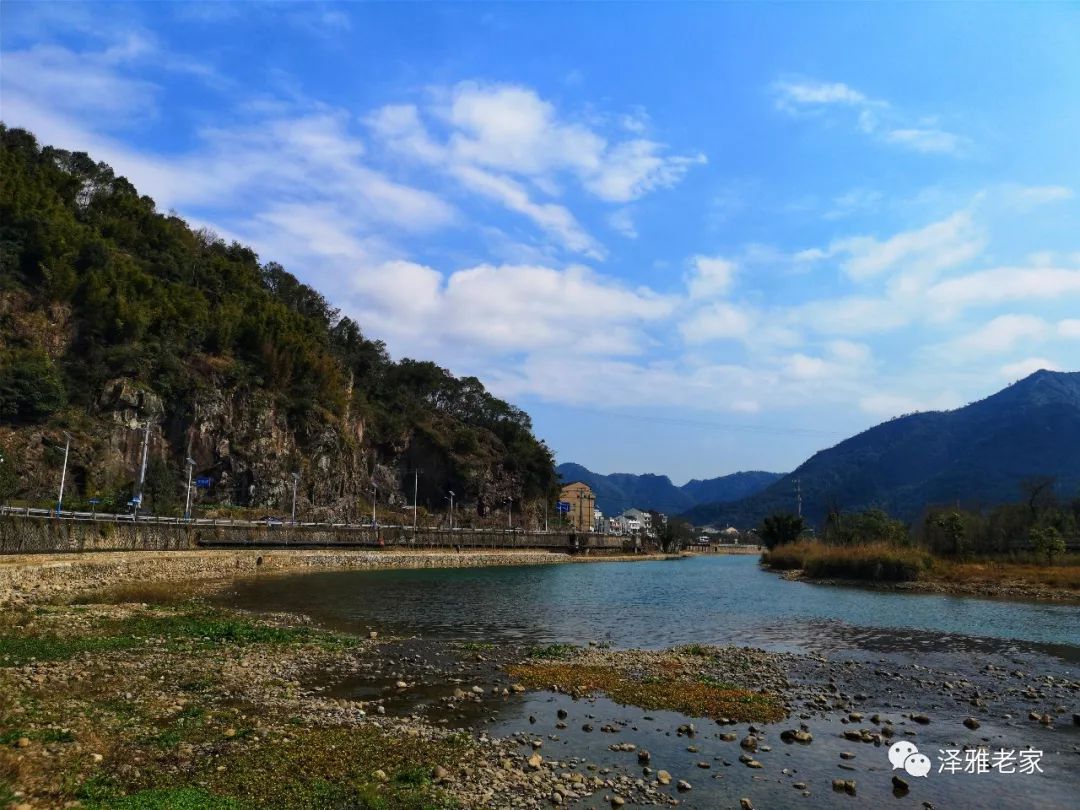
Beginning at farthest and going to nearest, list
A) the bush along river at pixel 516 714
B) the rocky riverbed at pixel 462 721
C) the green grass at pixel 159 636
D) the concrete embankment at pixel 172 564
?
1. the concrete embankment at pixel 172 564
2. the green grass at pixel 159 636
3. the bush along river at pixel 516 714
4. the rocky riverbed at pixel 462 721

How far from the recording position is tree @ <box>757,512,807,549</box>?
12119 centimetres

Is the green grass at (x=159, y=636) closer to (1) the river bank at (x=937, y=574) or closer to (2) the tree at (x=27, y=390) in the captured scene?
(1) the river bank at (x=937, y=574)

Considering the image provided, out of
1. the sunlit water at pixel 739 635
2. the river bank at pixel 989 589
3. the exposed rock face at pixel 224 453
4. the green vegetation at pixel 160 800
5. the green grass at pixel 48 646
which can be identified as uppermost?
the exposed rock face at pixel 224 453

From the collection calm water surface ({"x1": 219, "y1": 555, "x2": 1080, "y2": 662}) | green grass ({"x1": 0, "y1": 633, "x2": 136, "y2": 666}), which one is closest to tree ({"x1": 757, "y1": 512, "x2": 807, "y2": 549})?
calm water surface ({"x1": 219, "y1": 555, "x2": 1080, "y2": 662})

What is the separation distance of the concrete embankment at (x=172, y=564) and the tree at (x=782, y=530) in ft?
161

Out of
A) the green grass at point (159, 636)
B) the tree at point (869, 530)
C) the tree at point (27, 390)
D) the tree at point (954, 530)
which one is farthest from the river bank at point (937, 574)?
the tree at point (27, 390)

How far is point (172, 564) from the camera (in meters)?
55.1

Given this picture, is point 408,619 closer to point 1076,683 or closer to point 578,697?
point 578,697

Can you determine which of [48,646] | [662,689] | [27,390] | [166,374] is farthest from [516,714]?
[166,374]

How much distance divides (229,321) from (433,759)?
11814cm

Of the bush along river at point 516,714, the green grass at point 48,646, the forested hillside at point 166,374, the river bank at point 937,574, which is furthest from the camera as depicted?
the forested hillside at point 166,374

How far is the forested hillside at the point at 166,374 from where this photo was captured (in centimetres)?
8050

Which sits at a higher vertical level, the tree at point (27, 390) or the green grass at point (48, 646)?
the tree at point (27, 390)

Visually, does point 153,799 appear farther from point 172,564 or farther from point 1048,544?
point 1048,544
